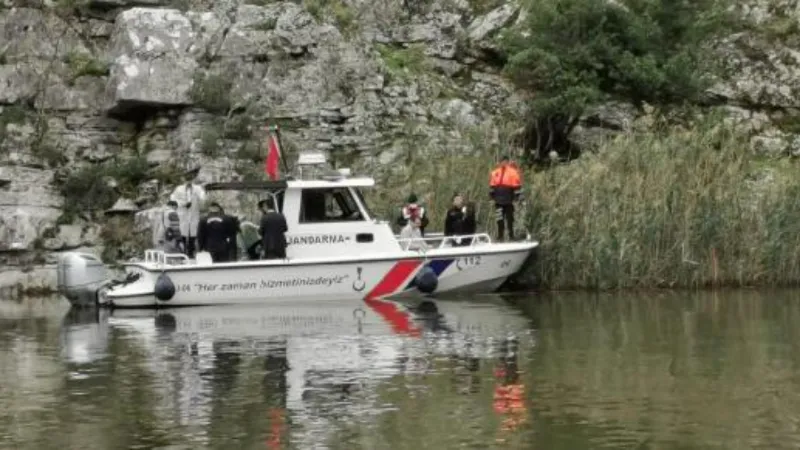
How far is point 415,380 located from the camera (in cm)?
1351

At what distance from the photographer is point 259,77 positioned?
1239 inches

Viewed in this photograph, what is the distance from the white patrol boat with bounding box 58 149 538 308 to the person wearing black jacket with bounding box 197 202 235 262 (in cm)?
17

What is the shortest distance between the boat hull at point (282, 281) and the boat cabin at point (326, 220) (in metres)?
0.31

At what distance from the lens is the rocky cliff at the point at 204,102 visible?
2916cm

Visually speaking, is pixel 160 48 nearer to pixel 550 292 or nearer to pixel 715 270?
pixel 550 292

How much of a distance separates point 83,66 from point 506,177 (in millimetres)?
12090

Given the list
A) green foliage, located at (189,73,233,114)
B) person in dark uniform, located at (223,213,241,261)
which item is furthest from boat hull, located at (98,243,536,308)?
green foliage, located at (189,73,233,114)

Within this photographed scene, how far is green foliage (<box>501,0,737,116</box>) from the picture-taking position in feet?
100

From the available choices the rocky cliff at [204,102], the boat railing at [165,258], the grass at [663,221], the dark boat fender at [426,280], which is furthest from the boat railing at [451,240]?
the boat railing at [165,258]

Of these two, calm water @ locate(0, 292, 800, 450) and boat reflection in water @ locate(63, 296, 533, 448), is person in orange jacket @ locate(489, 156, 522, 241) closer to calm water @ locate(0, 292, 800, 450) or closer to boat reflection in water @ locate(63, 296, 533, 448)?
boat reflection in water @ locate(63, 296, 533, 448)

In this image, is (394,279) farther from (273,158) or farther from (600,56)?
(600,56)

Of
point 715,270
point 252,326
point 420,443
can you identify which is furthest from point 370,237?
point 420,443

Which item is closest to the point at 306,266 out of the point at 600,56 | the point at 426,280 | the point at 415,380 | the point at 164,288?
the point at 426,280

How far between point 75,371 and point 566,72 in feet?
58.3
